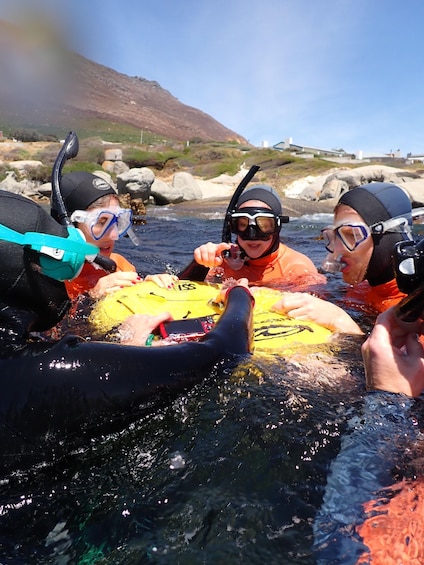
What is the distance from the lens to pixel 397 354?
195cm

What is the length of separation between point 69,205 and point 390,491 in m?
3.83

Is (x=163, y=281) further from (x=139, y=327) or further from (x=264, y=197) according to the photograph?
(x=264, y=197)

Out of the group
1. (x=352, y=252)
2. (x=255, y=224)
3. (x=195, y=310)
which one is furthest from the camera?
(x=255, y=224)

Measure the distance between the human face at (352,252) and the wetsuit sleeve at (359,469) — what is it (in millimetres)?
1638

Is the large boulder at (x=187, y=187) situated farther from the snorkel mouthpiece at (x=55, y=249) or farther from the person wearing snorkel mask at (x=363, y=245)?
the snorkel mouthpiece at (x=55, y=249)

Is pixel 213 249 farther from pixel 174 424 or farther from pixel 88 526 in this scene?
pixel 88 526

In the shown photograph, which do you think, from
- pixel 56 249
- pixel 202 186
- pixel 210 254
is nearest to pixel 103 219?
pixel 210 254

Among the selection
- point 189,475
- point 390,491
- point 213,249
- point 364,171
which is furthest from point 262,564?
point 364,171

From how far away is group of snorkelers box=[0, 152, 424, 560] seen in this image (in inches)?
75.0

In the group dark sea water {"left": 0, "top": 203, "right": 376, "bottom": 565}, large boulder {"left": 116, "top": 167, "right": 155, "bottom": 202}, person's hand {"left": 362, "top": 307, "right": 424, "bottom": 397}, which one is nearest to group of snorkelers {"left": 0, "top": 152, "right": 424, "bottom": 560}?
person's hand {"left": 362, "top": 307, "right": 424, "bottom": 397}

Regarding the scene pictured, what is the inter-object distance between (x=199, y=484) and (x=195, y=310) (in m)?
1.92

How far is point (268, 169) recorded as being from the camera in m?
28.6

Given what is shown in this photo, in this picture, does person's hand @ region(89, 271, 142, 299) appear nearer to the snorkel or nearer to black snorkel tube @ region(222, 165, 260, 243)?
the snorkel

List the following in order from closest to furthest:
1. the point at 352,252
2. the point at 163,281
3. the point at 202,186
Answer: the point at 352,252 → the point at 163,281 → the point at 202,186
